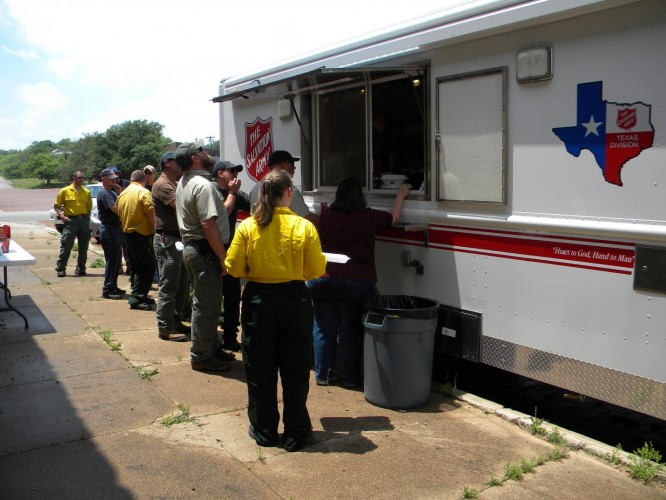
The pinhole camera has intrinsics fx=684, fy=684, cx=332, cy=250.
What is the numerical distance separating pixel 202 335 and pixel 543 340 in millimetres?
2767

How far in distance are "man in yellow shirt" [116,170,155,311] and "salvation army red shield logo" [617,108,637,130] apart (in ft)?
18.7

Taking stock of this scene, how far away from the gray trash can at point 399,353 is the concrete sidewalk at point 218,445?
0.43 ft

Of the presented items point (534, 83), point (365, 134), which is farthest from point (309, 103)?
point (534, 83)

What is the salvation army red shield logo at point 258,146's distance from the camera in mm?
7312

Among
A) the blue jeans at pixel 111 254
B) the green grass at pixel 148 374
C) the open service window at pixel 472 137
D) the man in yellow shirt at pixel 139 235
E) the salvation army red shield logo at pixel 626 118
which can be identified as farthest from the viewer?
the blue jeans at pixel 111 254

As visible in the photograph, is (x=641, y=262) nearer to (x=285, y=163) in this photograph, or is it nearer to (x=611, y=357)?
(x=611, y=357)

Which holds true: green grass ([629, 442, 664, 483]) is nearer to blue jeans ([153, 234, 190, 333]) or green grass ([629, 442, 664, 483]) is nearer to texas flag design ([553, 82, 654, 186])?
texas flag design ([553, 82, 654, 186])

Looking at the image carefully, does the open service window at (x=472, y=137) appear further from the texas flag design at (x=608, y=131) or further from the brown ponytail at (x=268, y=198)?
the brown ponytail at (x=268, y=198)

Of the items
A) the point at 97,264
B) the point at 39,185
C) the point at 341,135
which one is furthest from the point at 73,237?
the point at 39,185

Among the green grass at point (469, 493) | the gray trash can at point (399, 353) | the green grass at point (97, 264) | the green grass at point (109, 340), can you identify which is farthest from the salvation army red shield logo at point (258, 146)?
the green grass at point (97, 264)

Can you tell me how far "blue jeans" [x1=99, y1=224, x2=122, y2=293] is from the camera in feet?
30.1

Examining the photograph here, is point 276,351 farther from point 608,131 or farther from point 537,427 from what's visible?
point 608,131

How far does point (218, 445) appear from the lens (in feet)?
14.2

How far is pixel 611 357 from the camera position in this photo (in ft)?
13.7
